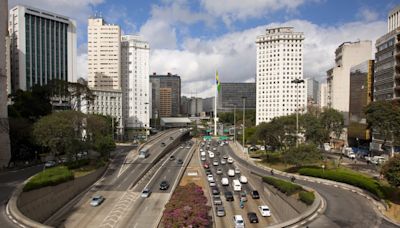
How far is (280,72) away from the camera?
175 m

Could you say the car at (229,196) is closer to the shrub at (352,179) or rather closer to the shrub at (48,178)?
the shrub at (352,179)

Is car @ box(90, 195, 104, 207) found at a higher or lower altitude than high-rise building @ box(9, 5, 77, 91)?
lower

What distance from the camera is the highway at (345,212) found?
29.7 meters

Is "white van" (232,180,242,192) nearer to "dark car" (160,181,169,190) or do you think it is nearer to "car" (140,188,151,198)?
"dark car" (160,181,169,190)

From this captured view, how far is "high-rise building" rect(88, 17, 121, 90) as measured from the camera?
16088cm

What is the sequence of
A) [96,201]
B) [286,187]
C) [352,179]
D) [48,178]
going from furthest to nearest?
1. [96,201]
2. [48,178]
3. [286,187]
4. [352,179]

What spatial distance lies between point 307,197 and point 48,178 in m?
35.5

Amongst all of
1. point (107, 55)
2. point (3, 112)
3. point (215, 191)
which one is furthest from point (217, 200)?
point (107, 55)

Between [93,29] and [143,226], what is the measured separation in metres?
143

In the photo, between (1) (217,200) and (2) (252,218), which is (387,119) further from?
(1) (217,200)

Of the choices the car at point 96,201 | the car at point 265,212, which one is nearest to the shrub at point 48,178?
the car at point 96,201

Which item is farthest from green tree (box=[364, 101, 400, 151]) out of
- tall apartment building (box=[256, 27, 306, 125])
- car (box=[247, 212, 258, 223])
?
tall apartment building (box=[256, 27, 306, 125])

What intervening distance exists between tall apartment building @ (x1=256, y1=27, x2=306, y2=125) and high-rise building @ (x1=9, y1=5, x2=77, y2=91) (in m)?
101

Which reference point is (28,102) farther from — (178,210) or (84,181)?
(178,210)
